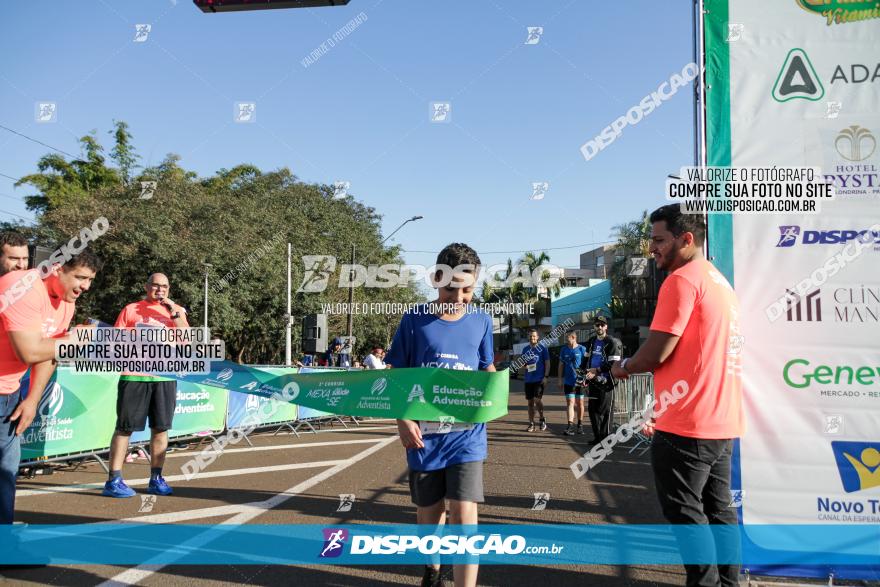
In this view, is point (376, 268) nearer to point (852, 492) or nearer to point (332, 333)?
point (332, 333)

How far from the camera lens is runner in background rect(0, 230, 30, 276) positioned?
14.3ft

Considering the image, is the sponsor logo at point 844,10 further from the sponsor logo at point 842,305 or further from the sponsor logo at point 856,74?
the sponsor logo at point 842,305

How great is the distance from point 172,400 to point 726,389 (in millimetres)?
5797

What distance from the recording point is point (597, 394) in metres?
11.6

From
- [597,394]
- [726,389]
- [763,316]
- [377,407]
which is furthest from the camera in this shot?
[597,394]

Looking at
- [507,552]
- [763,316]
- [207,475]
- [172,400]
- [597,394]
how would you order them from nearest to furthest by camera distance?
[763,316], [507,552], [172,400], [207,475], [597,394]

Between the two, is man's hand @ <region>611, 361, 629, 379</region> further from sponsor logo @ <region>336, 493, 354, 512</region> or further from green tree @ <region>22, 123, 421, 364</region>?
green tree @ <region>22, 123, 421, 364</region>

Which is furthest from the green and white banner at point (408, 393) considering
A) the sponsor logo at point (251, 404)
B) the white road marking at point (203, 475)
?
the sponsor logo at point (251, 404)

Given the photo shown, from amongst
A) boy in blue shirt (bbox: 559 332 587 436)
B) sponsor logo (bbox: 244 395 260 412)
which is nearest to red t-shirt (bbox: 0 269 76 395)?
sponsor logo (bbox: 244 395 260 412)

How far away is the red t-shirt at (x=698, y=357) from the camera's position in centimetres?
333

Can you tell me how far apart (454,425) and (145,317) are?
180 inches

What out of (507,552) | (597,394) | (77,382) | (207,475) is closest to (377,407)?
(507,552)

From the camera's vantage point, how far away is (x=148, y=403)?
269 inches

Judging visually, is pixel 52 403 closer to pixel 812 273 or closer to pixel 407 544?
pixel 407 544
